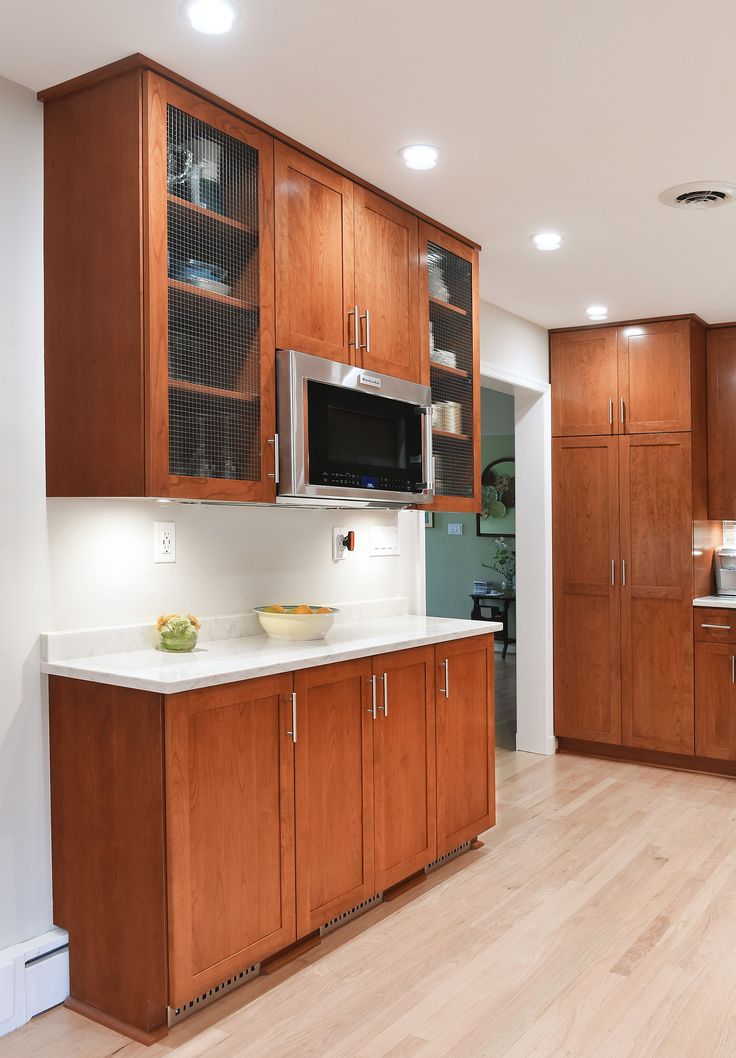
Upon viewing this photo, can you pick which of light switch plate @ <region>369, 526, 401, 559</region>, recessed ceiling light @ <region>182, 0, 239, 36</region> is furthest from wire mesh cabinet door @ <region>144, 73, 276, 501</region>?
light switch plate @ <region>369, 526, 401, 559</region>

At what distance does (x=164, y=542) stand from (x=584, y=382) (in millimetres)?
3104

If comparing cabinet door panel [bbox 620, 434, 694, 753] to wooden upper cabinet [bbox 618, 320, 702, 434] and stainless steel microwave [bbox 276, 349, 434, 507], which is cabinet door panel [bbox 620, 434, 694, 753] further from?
stainless steel microwave [bbox 276, 349, 434, 507]

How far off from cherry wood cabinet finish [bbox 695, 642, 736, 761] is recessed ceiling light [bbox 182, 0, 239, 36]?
12.5 feet

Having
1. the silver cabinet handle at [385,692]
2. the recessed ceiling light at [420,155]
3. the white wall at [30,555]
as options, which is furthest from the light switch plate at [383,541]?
the recessed ceiling light at [420,155]

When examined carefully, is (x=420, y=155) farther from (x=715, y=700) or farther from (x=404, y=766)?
(x=715, y=700)

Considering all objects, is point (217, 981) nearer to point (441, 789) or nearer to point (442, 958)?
point (442, 958)

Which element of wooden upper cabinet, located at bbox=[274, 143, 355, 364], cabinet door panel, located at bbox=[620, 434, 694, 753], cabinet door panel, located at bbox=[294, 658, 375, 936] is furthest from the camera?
cabinet door panel, located at bbox=[620, 434, 694, 753]

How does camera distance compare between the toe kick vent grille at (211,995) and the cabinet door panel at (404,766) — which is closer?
the toe kick vent grille at (211,995)

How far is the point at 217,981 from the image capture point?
230 cm

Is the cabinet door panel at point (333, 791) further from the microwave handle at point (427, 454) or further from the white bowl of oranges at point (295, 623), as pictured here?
the microwave handle at point (427, 454)

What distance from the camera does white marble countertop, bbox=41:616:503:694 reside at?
222 cm

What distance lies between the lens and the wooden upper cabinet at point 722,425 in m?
4.98

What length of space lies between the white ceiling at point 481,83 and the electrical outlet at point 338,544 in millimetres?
1240

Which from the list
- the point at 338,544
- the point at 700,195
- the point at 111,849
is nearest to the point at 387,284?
the point at 338,544
